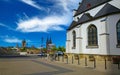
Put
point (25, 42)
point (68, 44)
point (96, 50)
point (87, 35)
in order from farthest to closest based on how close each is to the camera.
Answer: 1. point (25, 42)
2. point (68, 44)
3. point (87, 35)
4. point (96, 50)

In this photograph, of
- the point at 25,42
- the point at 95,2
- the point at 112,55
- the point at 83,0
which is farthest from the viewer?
the point at 25,42

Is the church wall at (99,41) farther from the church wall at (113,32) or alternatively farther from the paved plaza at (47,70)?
the paved plaza at (47,70)

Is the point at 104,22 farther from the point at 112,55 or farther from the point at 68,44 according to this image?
the point at 68,44

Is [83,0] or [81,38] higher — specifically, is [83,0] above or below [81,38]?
above

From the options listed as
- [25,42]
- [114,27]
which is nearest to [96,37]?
[114,27]

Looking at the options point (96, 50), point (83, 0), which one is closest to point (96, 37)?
point (96, 50)

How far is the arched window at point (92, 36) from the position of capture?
31945 millimetres

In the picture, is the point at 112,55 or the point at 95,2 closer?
the point at 112,55

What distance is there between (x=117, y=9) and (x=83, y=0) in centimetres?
1816

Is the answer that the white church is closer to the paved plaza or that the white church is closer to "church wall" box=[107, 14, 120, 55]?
"church wall" box=[107, 14, 120, 55]

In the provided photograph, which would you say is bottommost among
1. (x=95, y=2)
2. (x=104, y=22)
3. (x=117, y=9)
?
(x=104, y=22)

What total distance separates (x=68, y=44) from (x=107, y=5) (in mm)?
15115

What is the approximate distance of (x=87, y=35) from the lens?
1344 inches

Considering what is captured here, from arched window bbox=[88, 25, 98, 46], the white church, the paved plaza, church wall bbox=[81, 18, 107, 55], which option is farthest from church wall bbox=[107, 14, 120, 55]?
the paved plaza
